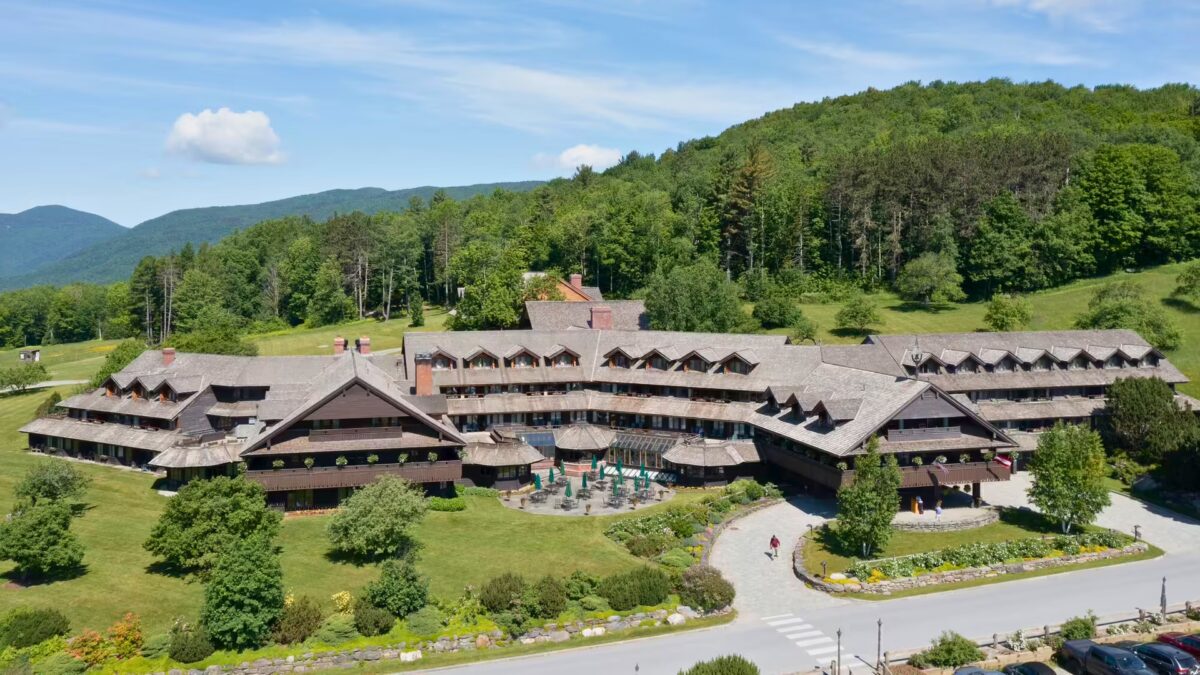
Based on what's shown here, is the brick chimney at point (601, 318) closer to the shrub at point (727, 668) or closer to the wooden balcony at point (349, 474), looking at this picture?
the wooden balcony at point (349, 474)

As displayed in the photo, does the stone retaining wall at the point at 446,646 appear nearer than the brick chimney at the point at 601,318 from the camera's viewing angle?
Yes

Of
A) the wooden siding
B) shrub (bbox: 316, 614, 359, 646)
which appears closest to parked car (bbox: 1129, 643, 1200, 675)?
shrub (bbox: 316, 614, 359, 646)

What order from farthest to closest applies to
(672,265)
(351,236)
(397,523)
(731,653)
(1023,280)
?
(351,236), (672,265), (1023,280), (397,523), (731,653)

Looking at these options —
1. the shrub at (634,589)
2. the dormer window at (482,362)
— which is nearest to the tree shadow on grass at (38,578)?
the shrub at (634,589)

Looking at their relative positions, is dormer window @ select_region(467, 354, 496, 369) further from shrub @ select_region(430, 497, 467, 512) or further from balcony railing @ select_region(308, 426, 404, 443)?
shrub @ select_region(430, 497, 467, 512)

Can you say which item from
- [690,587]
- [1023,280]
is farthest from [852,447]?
[1023,280]

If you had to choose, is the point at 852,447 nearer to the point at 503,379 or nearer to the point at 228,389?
the point at 503,379
